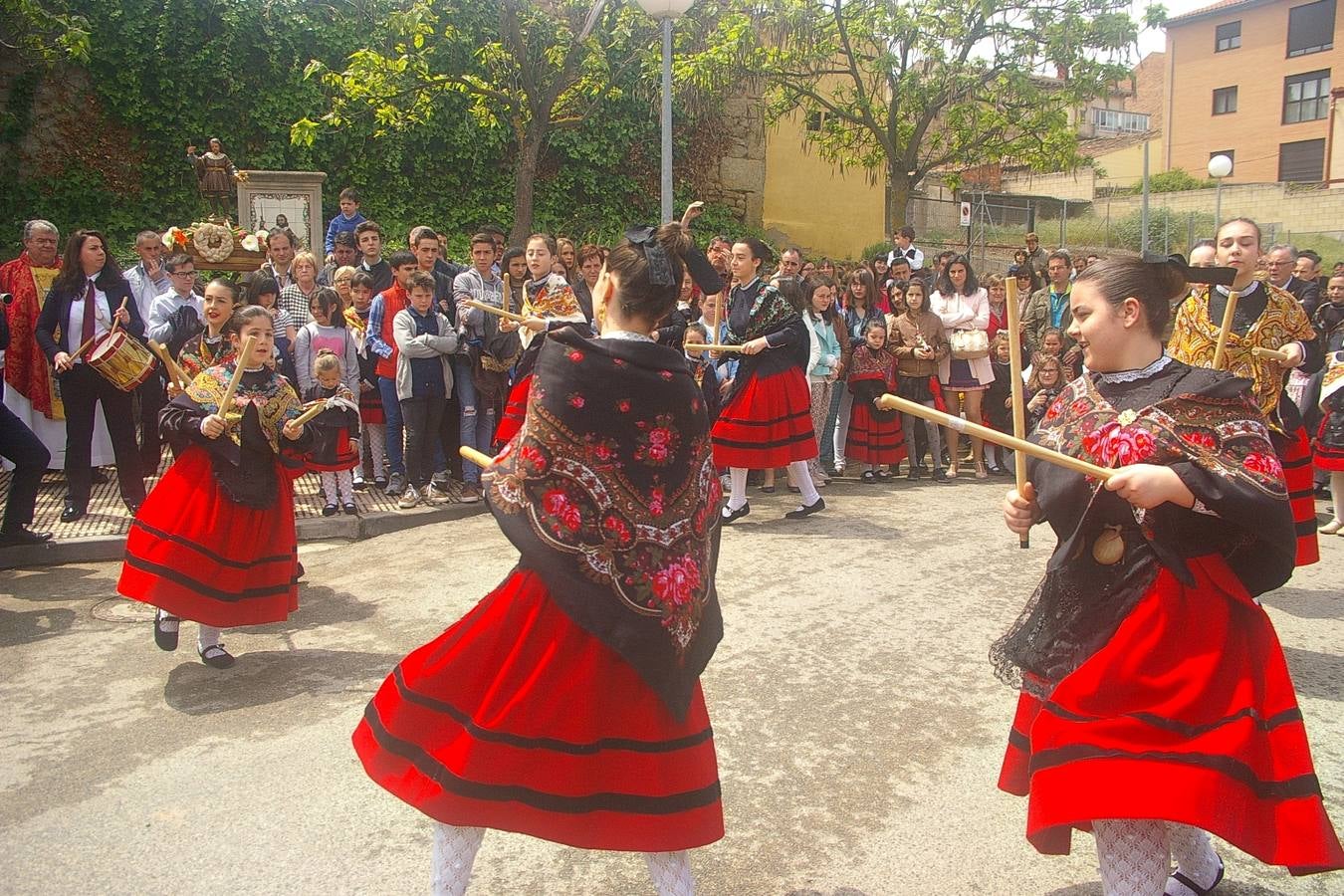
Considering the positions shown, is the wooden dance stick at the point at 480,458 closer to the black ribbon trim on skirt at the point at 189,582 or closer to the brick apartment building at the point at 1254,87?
the black ribbon trim on skirt at the point at 189,582

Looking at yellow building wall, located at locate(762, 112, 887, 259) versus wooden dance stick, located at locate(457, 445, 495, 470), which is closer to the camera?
wooden dance stick, located at locate(457, 445, 495, 470)

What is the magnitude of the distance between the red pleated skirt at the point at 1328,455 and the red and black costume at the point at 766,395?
3.51 m

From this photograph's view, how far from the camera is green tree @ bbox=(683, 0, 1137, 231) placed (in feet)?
57.1

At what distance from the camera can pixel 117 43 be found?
15031 millimetres

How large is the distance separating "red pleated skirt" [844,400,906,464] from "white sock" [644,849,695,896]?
753cm

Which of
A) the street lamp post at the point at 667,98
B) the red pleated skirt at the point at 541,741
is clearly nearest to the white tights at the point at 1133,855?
the red pleated skirt at the point at 541,741

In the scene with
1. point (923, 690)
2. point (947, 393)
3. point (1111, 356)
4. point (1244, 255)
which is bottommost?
point (923, 690)

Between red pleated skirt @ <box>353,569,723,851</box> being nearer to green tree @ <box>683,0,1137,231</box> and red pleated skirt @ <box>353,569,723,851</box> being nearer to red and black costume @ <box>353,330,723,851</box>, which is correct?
red and black costume @ <box>353,330,723,851</box>

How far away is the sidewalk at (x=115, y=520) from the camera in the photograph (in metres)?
6.80

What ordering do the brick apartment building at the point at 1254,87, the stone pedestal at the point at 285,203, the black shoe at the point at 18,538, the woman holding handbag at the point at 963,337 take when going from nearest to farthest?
the black shoe at the point at 18,538, the woman holding handbag at the point at 963,337, the stone pedestal at the point at 285,203, the brick apartment building at the point at 1254,87

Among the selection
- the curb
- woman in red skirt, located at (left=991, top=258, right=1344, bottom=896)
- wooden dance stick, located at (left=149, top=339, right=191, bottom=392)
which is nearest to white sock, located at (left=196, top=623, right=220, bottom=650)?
wooden dance stick, located at (left=149, top=339, right=191, bottom=392)

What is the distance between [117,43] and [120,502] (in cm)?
996

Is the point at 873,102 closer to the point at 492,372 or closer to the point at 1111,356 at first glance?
the point at 492,372

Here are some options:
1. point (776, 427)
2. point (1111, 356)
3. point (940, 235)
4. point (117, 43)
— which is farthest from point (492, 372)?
point (940, 235)
